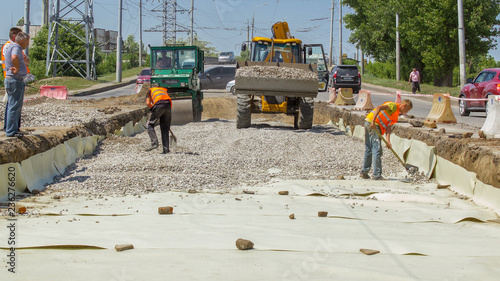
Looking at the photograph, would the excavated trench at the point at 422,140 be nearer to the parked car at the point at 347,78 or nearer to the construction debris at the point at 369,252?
the construction debris at the point at 369,252

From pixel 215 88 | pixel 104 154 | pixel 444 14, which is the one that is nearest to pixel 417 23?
pixel 444 14

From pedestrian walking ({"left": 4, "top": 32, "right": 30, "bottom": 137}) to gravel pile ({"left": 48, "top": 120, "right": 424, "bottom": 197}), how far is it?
1.27 metres

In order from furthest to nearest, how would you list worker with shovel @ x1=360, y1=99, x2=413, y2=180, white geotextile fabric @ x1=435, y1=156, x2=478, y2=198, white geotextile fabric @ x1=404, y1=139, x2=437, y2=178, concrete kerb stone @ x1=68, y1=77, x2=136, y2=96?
concrete kerb stone @ x1=68, y1=77, x2=136, y2=96 → white geotextile fabric @ x1=404, y1=139, x2=437, y2=178 → worker with shovel @ x1=360, y1=99, x2=413, y2=180 → white geotextile fabric @ x1=435, y1=156, x2=478, y2=198

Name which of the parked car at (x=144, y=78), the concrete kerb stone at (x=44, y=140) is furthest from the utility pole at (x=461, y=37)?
the parked car at (x=144, y=78)

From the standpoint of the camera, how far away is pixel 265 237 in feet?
17.6

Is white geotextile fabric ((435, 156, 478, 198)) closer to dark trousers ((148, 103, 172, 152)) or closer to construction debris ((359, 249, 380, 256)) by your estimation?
construction debris ((359, 249, 380, 256))

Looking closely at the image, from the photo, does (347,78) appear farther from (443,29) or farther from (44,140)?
(44,140)

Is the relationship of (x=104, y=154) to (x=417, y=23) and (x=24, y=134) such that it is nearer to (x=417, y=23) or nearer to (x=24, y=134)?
(x=24, y=134)

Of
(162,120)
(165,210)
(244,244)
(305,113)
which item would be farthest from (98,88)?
(244,244)

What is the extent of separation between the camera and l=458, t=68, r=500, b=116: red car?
18.2 metres

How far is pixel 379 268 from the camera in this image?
4500 millimetres

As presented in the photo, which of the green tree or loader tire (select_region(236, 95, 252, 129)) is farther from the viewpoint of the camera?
the green tree

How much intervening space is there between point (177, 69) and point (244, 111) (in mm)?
3360

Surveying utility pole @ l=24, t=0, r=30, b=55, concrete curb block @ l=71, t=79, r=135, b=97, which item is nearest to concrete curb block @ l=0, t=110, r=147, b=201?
utility pole @ l=24, t=0, r=30, b=55
